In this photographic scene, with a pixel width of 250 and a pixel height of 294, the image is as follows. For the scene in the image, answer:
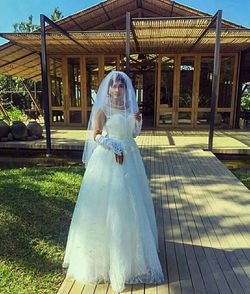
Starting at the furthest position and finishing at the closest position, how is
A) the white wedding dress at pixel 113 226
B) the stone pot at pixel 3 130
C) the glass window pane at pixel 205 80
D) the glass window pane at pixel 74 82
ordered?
the glass window pane at pixel 74 82
the glass window pane at pixel 205 80
the stone pot at pixel 3 130
the white wedding dress at pixel 113 226

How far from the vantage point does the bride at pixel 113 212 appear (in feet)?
6.34

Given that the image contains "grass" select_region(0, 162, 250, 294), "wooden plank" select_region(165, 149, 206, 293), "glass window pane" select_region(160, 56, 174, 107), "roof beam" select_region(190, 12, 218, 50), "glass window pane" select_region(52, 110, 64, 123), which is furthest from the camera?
"glass window pane" select_region(52, 110, 64, 123)

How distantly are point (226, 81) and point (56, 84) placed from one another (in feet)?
19.9

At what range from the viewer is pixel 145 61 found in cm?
1066

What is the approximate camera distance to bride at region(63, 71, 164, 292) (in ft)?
6.34

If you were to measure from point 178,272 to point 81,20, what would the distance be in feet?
26.8

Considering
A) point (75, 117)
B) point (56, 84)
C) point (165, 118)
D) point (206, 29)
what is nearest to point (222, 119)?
point (165, 118)

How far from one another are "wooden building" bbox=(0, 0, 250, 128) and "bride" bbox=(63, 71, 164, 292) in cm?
584

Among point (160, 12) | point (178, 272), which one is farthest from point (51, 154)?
point (160, 12)

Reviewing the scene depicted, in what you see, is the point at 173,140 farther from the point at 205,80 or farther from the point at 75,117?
the point at 75,117

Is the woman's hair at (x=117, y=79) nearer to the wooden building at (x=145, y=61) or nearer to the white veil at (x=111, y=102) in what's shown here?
the white veil at (x=111, y=102)

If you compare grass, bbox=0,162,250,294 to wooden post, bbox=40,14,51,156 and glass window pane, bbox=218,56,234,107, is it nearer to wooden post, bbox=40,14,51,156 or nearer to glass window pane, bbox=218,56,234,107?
wooden post, bbox=40,14,51,156

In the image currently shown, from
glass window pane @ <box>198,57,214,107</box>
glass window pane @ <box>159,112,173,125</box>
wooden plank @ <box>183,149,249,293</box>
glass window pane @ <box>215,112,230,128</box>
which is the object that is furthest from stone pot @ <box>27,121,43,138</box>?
glass window pane @ <box>215,112,230,128</box>

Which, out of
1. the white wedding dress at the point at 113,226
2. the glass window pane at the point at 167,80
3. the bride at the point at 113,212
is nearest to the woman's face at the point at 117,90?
the bride at the point at 113,212
